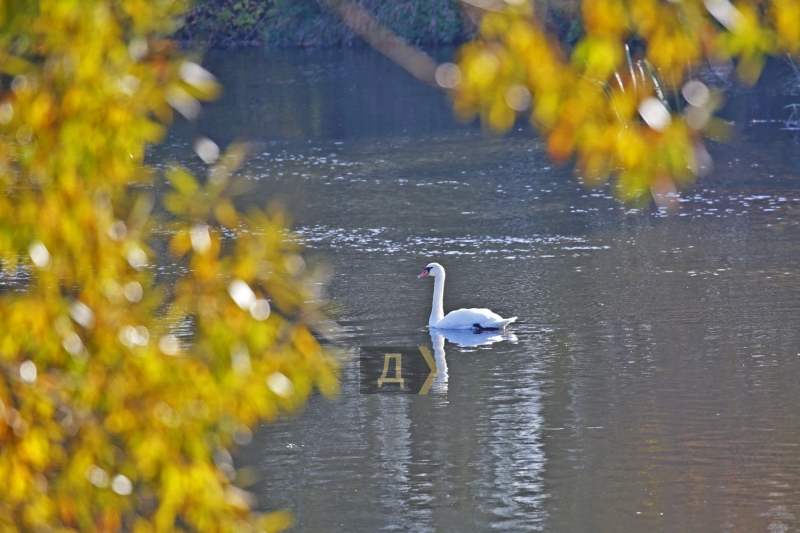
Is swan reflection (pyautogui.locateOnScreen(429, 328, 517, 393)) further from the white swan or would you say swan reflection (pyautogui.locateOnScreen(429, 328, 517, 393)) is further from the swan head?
the swan head

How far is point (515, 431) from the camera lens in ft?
41.7

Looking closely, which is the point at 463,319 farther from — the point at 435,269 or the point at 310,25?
the point at 310,25

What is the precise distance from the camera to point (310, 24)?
61031 millimetres

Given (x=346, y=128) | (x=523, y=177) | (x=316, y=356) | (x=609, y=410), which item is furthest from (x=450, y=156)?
(x=316, y=356)

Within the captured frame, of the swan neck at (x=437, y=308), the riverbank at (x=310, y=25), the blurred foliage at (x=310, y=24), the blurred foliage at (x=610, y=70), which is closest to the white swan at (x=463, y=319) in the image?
the swan neck at (x=437, y=308)

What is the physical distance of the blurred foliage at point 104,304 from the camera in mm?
3697

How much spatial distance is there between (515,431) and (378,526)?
248 centimetres

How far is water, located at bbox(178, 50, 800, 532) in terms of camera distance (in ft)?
36.5

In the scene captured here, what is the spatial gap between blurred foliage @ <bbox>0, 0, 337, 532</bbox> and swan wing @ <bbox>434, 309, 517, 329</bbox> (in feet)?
40.7

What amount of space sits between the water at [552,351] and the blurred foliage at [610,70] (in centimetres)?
745

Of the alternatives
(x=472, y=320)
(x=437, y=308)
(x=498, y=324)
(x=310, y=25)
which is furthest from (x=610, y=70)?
(x=310, y=25)

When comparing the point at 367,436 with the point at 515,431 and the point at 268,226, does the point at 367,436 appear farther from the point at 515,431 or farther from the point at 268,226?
the point at 268,226

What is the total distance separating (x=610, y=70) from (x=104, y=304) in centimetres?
170

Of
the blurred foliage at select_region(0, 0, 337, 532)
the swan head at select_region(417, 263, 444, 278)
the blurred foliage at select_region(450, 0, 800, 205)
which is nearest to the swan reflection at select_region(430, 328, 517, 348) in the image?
the swan head at select_region(417, 263, 444, 278)
